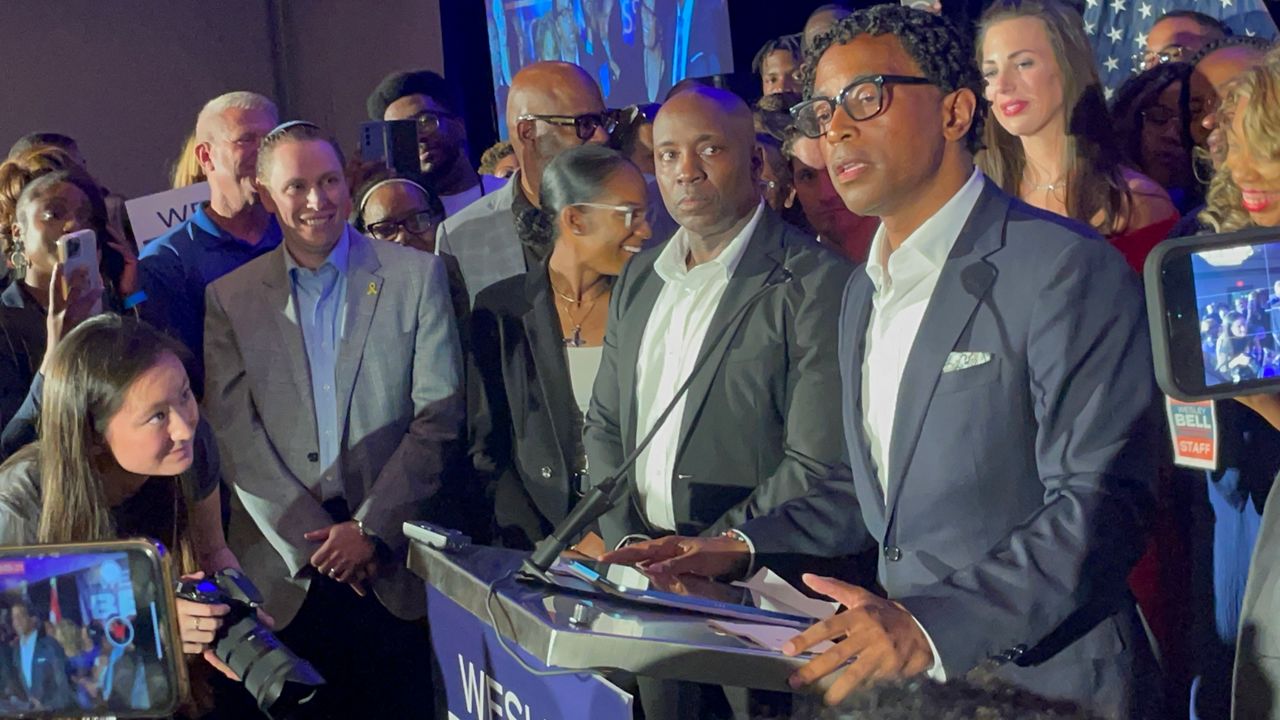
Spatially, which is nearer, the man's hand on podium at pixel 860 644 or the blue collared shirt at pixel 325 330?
the man's hand on podium at pixel 860 644

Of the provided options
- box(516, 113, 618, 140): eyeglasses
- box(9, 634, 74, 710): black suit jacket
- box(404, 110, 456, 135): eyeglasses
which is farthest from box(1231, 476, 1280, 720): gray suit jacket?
box(404, 110, 456, 135): eyeglasses

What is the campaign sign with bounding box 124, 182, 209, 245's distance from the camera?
450 centimetres

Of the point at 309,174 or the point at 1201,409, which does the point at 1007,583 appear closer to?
the point at 1201,409

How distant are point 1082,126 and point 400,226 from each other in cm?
214

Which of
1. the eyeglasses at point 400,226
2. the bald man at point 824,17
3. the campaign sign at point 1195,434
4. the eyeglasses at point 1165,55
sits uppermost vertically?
the bald man at point 824,17

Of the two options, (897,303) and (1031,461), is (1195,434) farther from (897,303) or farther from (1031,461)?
(897,303)

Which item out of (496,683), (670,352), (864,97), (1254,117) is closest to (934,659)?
(496,683)

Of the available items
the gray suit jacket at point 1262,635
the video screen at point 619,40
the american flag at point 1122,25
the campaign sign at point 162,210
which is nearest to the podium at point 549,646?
the gray suit jacket at point 1262,635

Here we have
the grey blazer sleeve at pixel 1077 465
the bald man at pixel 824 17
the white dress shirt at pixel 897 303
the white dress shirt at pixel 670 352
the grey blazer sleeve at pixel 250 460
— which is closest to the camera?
the grey blazer sleeve at pixel 1077 465

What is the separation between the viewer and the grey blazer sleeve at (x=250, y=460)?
3.47 m

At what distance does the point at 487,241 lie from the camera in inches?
154

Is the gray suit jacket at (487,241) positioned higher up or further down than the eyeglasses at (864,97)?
further down

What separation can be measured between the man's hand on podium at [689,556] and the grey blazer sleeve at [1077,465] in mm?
430

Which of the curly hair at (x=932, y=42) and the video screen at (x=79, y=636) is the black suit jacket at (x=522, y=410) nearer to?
the curly hair at (x=932, y=42)
